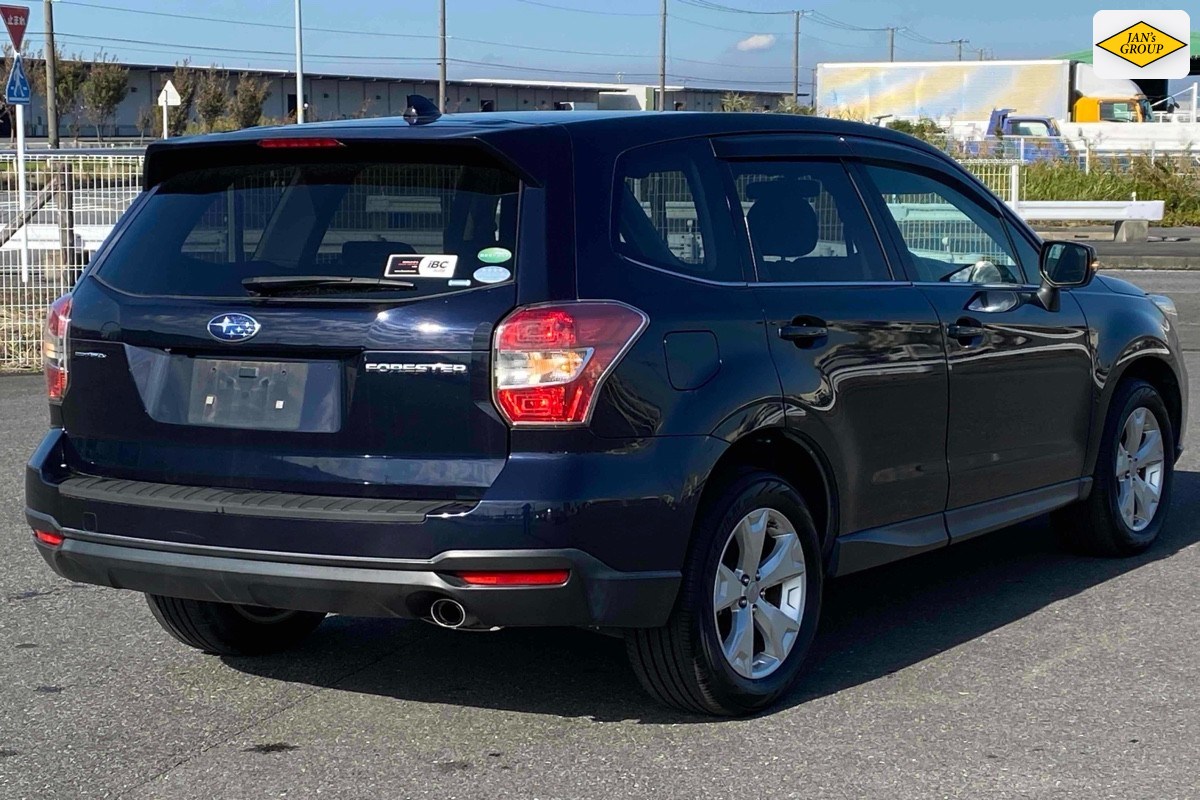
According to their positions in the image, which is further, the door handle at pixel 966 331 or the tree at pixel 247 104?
the tree at pixel 247 104

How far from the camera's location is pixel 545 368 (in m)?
4.29

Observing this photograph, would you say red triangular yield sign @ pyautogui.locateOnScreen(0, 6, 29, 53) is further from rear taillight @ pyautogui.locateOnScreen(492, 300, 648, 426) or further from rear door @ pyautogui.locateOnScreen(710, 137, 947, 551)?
rear taillight @ pyautogui.locateOnScreen(492, 300, 648, 426)

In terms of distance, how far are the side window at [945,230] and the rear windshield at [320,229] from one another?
5.83 ft

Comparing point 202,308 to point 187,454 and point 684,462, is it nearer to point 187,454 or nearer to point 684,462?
point 187,454

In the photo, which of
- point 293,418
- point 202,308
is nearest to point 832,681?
point 293,418

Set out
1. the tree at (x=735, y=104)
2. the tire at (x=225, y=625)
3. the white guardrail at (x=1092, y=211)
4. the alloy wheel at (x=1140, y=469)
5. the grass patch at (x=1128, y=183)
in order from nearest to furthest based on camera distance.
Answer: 1. the tire at (x=225, y=625)
2. the alloy wheel at (x=1140, y=469)
3. the tree at (x=735, y=104)
4. the white guardrail at (x=1092, y=211)
5. the grass patch at (x=1128, y=183)

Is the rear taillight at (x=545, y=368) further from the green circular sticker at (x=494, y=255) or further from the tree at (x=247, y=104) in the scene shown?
the tree at (x=247, y=104)

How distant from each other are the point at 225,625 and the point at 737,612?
1.70 m

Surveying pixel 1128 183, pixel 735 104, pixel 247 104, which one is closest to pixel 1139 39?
pixel 1128 183

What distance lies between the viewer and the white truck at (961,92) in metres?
60.7

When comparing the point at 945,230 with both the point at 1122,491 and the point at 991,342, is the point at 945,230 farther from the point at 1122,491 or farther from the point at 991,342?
the point at 1122,491

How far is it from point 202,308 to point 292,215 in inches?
13.8

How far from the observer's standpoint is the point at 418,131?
4605 millimetres

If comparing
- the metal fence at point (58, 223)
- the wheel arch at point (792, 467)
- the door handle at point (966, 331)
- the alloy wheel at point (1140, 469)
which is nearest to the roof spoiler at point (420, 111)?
the wheel arch at point (792, 467)
